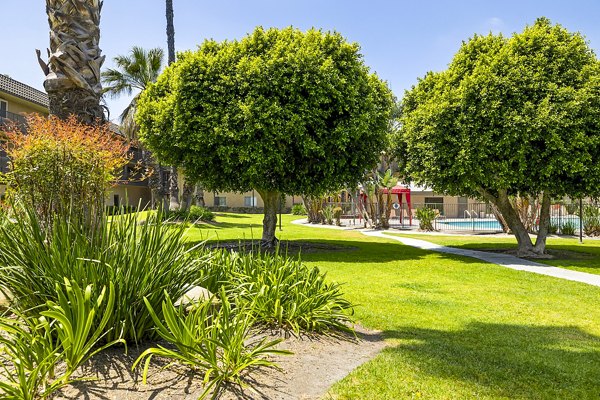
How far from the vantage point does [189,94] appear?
48.2 ft

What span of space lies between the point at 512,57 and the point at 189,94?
34.3 feet

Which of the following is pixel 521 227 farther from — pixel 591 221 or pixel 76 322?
pixel 76 322

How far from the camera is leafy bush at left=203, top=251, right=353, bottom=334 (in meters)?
5.43

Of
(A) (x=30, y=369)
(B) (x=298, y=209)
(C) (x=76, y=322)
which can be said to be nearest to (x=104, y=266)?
(C) (x=76, y=322)

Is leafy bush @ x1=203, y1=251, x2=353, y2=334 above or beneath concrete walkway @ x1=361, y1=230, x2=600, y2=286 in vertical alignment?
above

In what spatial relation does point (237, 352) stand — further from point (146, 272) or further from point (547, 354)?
point (547, 354)

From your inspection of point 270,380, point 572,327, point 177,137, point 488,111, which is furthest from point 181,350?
point 488,111

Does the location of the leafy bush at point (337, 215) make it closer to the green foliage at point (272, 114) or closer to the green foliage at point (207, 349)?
the green foliage at point (272, 114)

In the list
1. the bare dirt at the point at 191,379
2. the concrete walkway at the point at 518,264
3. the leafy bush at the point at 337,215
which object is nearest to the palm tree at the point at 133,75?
the leafy bush at the point at 337,215

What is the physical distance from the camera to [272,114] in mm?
13898

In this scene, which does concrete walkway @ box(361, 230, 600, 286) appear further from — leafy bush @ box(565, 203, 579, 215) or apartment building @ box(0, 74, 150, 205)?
leafy bush @ box(565, 203, 579, 215)

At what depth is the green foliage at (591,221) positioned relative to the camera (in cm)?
2381

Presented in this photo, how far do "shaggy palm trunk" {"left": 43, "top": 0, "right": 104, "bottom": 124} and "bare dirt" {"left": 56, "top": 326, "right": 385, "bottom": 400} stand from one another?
28.3ft

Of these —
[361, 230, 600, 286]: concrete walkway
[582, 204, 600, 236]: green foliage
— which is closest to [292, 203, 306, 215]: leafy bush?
[582, 204, 600, 236]: green foliage
